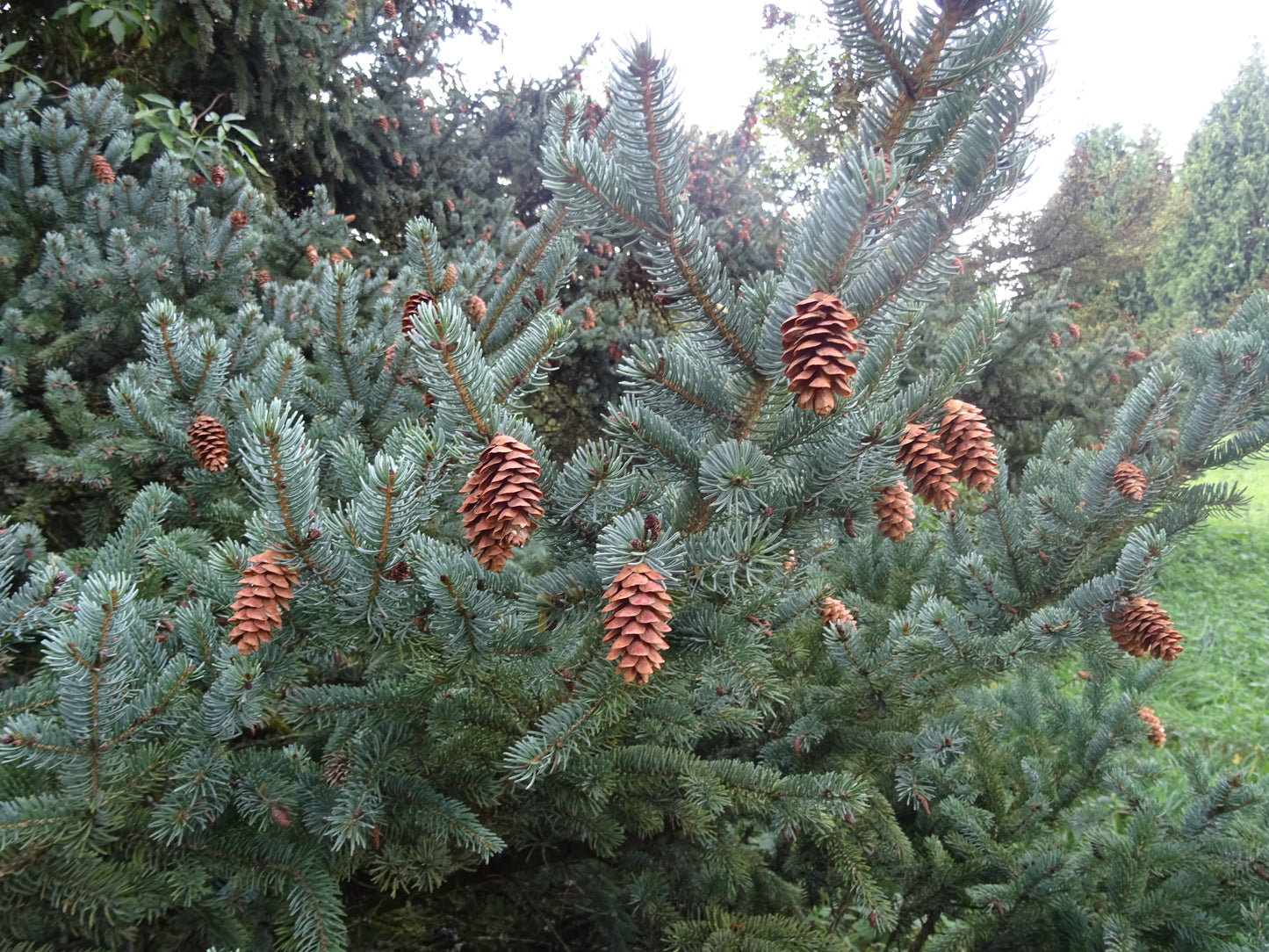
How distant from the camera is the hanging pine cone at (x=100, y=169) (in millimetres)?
3039

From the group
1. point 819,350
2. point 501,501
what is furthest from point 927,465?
point 501,501

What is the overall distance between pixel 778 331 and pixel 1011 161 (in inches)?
15.6

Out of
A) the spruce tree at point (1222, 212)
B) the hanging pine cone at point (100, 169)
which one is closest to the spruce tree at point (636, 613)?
the hanging pine cone at point (100, 169)

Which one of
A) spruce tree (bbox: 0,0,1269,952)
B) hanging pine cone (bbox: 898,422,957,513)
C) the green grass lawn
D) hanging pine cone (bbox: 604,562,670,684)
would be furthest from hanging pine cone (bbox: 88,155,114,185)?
the green grass lawn

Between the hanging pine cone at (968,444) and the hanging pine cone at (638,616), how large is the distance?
63cm

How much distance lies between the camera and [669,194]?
1057 millimetres

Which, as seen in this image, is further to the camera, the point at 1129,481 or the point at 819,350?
the point at 1129,481

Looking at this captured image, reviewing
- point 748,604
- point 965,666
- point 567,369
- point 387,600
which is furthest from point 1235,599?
point 387,600

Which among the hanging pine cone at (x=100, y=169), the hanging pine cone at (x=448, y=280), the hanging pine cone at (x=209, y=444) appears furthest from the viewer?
the hanging pine cone at (x=100, y=169)

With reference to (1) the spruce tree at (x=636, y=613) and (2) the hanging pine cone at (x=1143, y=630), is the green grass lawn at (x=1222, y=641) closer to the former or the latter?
(1) the spruce tree at (x=636, y=613)

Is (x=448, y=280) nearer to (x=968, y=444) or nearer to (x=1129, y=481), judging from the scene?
(x=968, y=444)

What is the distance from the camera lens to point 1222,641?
6.58 meters

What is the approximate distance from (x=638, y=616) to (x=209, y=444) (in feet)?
4.49

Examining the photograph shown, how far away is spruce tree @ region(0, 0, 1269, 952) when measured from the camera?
107 cm
